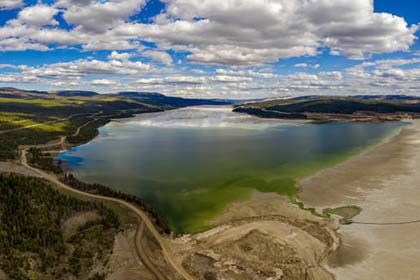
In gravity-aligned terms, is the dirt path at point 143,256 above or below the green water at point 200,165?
below

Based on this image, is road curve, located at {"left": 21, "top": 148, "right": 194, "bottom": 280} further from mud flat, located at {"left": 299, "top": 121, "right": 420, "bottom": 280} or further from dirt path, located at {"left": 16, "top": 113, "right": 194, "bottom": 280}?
mud flat, located at {"left": 299, "top": 121, "right": 420, "bottom": 280}

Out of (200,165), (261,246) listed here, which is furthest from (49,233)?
(200,165)

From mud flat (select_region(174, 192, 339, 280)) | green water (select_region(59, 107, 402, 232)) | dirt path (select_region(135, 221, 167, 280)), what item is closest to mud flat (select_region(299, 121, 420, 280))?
mud flat (select_region(174, 192, 339, 280))

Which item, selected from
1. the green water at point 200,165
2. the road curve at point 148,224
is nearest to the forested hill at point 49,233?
the road curve at point 148,224

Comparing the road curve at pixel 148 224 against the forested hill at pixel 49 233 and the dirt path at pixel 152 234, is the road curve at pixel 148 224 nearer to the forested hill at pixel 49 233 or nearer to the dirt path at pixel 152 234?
the dirt path at pixel 152 234

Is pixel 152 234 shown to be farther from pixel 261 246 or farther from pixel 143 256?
pixel 261 246

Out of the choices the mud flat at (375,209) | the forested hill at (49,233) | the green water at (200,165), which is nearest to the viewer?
the forested hill at (49,233)

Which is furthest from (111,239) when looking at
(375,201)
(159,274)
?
(375,201)

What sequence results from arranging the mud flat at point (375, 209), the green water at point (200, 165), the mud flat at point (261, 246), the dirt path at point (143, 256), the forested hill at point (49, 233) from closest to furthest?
the forested hill at point (49, 233), the dirt path at point (143, 256), the mud flat at point (261, 246), the mud flat at point (375, 209), the green water at point (200, 165)
